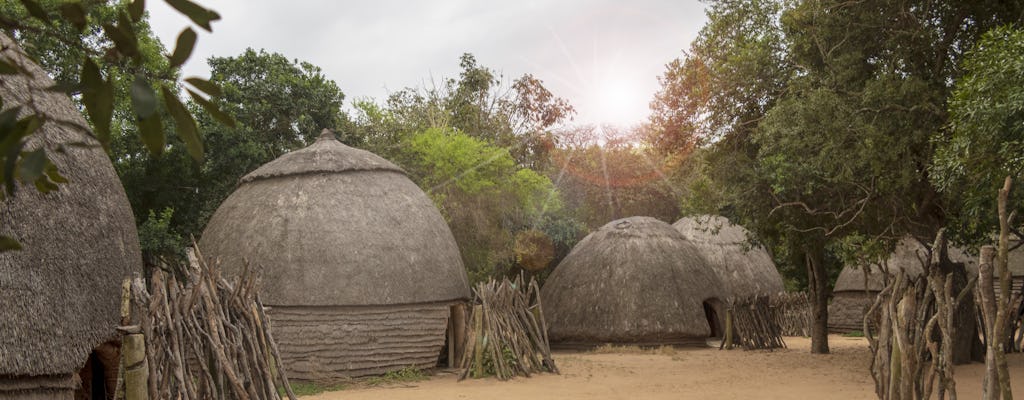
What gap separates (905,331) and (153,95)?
690 cm

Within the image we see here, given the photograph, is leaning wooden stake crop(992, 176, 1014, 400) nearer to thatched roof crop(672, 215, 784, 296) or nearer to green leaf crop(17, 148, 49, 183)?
green leaf crop(17, 148, 49, 183)

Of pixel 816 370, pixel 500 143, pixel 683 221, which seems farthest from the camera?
pixel 500 143

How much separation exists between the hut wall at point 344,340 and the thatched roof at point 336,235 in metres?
0.18

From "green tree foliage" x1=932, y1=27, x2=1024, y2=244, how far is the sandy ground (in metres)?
2.76

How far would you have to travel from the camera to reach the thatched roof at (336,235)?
521 inches

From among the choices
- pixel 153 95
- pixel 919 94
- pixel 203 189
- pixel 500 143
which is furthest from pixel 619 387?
pixel 500 143

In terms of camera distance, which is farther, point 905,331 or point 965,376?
point 965,376

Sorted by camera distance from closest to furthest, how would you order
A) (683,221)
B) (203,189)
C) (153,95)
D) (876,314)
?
(153,95)
(876,314)
(203,189)
(683,221)

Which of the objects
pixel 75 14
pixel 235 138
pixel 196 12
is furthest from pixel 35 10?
pixel 235 138

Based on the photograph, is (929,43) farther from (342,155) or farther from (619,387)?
(342,155)

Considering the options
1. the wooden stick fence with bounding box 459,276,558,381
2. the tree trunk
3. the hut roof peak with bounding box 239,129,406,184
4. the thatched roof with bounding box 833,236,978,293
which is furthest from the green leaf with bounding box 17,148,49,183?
the thatched roof with bounding box 833,236,978,293

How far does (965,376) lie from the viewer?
496 inches

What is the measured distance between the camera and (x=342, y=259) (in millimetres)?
13477

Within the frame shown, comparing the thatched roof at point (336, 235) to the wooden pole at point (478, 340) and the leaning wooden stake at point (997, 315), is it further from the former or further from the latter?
the leaning wooden stake at point (997, 315)
